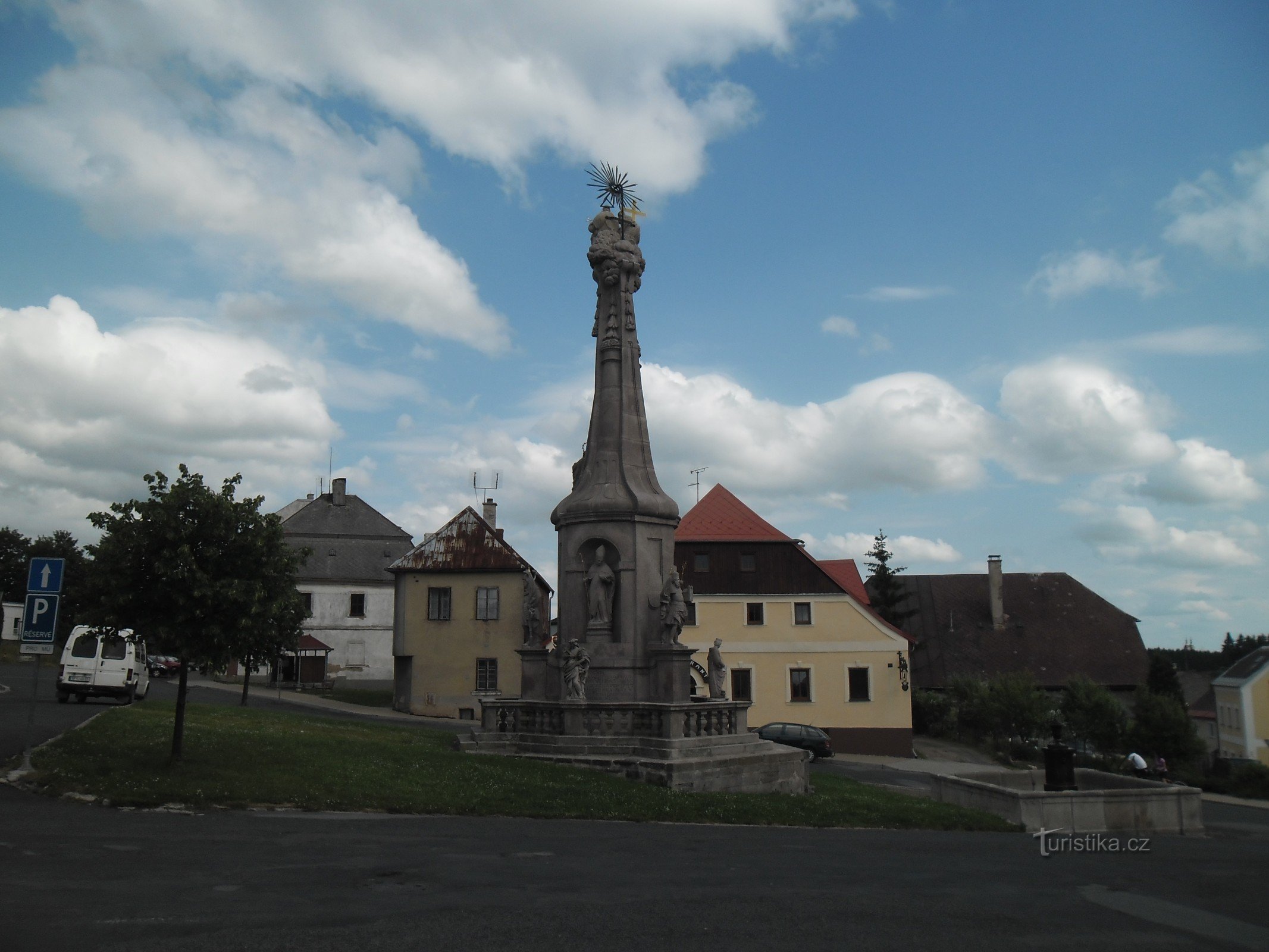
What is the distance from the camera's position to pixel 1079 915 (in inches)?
318

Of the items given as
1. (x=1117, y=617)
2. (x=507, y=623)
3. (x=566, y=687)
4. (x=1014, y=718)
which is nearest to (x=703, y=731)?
(x=566, y=687)

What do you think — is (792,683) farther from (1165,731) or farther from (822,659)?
Result: (1165,731)

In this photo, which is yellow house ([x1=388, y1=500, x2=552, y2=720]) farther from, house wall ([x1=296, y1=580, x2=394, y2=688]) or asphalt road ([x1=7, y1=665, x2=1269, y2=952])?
asphalt road ([x1=7, y1=665, x2=1269, y2=952])

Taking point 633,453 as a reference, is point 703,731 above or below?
below

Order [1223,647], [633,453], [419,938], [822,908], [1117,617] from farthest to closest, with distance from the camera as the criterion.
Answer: [1223,647]
[1117,617]
[633,453]
[822,908]
[419,938]

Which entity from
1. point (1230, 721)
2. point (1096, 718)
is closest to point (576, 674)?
point (1096, 718)

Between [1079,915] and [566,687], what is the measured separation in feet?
36.2

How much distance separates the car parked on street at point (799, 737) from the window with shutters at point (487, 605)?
12963mm

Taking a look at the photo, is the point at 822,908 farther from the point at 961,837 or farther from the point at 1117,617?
the point at 1117,617

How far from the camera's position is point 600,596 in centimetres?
1897

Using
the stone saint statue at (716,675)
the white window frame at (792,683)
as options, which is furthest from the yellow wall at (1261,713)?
the stone saint statue at (716,675)

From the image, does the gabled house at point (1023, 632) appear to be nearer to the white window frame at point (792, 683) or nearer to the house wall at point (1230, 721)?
the house wall at point (1230, 721)

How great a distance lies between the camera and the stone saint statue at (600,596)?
62.1 ft

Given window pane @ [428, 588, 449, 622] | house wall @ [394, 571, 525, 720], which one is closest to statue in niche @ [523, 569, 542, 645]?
house wall @ [394, 571, 525, 720]
